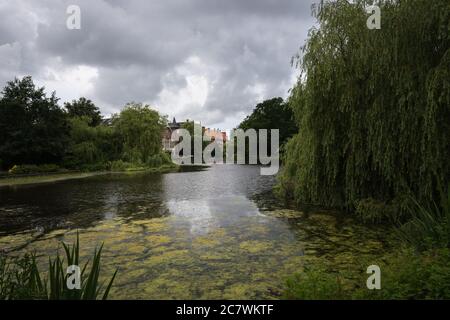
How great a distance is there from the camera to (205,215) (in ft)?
31.5

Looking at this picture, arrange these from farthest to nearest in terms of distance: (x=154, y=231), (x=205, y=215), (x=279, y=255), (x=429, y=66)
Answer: (x=205, y=215), (x=154, y=231), (x=429, y=66), (x=279, y=255)

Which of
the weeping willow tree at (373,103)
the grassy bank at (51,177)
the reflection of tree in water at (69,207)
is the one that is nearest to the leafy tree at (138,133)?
the grassy bank at (51,177)

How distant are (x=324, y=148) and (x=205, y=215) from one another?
3860mm

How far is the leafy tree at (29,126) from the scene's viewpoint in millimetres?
24406

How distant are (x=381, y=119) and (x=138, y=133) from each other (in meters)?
28.9

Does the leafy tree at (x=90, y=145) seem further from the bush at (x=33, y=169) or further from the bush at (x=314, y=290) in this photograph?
the bush at (x=314, y=290)

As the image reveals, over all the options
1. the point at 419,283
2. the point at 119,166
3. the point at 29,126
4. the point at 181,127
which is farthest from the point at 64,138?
the point at 181,127

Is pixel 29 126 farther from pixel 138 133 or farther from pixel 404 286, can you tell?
pixel 404 286

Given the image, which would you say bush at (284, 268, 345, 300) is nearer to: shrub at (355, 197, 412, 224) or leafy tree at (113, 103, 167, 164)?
shrub at (355, 197, 412, 224)

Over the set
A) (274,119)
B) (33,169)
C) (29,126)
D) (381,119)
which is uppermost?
(274,119)

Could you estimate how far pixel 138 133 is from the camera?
33500mm

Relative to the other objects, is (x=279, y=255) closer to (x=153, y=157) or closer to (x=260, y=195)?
(x=260, y=195)
